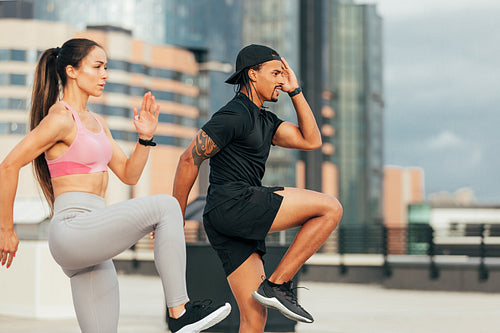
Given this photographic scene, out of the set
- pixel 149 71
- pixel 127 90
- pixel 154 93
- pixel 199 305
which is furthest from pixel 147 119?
pixel 154 93

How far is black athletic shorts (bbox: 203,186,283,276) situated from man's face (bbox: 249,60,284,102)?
52cm

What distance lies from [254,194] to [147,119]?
0.63 m

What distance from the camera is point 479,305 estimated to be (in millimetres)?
13406

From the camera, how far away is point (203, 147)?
379 centimetres

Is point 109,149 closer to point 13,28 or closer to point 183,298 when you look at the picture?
point 183,298

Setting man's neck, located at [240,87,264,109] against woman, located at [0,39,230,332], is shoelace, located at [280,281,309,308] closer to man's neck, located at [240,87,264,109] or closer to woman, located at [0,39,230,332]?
woman, located at [0,39,230,332]

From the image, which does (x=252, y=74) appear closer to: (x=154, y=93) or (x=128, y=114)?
(x=128, y=114)

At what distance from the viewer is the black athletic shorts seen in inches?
147

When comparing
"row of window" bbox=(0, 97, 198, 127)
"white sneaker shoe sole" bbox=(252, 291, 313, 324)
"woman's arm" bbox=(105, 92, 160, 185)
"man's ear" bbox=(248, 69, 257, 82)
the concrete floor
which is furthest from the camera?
"row of window" bbox=(0, 97, 198, 127)

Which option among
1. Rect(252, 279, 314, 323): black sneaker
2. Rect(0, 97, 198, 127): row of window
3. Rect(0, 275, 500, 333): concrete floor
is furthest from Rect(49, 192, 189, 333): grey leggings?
Rect(0, 97, 198, 127): row of window

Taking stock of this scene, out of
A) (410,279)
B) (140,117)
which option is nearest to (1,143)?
(410,279)

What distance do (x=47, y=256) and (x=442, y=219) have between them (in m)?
46.6

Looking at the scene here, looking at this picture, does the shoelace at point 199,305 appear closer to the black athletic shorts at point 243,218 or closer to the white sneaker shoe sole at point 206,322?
the white sneaker shoe sole at point 206,322

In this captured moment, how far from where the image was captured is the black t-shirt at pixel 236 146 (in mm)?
3805
